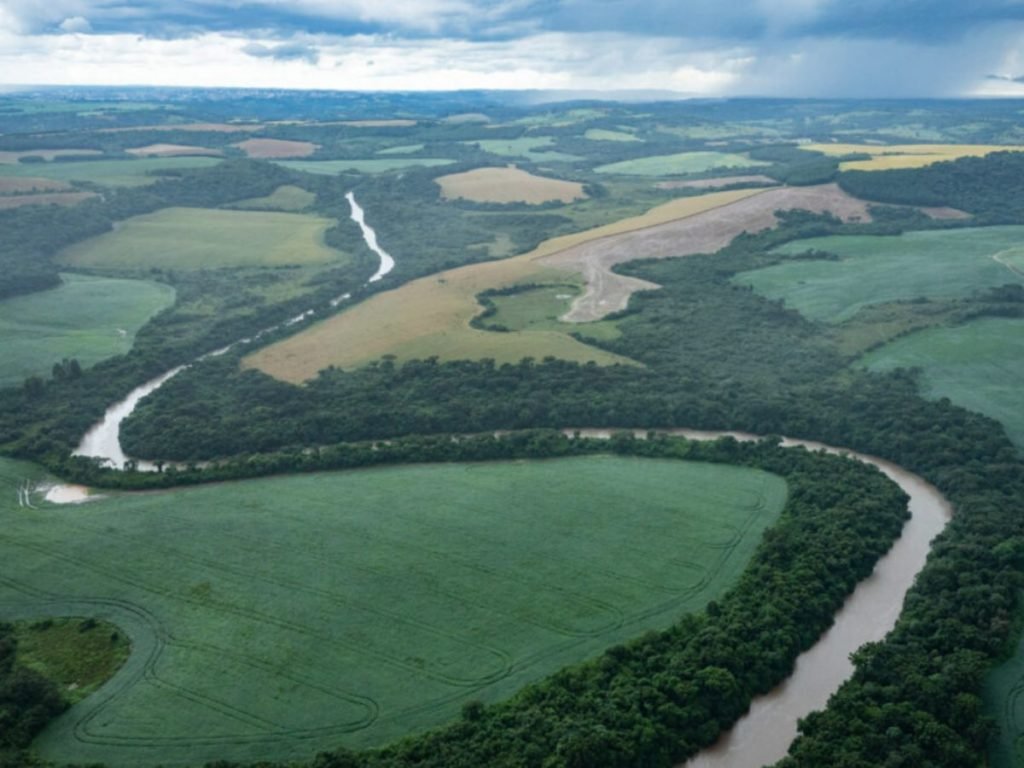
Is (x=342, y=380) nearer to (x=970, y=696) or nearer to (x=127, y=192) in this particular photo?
(x=970, y=696)

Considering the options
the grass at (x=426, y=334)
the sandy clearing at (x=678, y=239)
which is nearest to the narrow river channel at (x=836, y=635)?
the grass at (x=426, y=334)

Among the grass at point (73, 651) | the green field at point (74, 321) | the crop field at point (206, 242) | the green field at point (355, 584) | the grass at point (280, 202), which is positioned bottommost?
the grass at point (73, 651)

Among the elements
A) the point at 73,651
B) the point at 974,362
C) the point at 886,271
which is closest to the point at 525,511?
the point at 73,651

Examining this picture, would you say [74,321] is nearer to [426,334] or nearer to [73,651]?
[426,334]

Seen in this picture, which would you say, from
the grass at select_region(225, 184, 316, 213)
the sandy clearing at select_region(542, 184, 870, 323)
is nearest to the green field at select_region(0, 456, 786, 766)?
the sandy clearing at select_region(542, 184, 870, 323)

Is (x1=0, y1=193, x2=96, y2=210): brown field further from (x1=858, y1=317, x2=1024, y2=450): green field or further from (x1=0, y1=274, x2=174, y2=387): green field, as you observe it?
(x1=858, y1=317, x2=1024, y2=450): green field

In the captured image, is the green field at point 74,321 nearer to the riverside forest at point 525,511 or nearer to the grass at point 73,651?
the riverside forest at point 525,511
